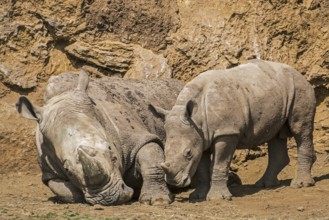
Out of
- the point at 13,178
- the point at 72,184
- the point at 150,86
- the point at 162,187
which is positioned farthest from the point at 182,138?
the point at 13,178

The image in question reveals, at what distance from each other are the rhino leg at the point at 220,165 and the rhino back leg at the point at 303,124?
125 cm

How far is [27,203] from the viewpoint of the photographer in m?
11.1

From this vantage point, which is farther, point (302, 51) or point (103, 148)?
point (302, 51)

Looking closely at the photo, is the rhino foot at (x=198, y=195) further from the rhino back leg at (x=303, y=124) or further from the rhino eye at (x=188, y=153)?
the rhino back leg at (x=303, y=124)

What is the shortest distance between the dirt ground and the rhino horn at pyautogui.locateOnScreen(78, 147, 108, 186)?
11.6 inches

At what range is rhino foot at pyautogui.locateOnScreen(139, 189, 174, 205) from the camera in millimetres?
10984

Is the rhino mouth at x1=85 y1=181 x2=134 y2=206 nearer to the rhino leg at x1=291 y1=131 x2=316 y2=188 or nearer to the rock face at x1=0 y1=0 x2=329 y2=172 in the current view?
the rhino leg at x1=291 y1=131 x2=316 y2=188

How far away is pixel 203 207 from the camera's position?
10.6 meters

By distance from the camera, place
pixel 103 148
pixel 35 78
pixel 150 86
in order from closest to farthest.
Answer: pixel 103 148
pixel 150 86
pixel 35 78

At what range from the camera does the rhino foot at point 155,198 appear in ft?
36.0

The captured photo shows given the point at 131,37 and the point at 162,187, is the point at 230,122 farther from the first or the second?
the point at 131,37

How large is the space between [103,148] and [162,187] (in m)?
1.03

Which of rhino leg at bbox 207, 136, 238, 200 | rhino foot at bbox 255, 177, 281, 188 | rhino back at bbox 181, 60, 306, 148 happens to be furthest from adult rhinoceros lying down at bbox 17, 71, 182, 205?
rhino foot at bbox 255, 177, 281, 188

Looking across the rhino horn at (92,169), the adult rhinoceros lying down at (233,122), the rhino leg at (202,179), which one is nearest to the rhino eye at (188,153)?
the adult rhinoceros lying down at (233,122)
